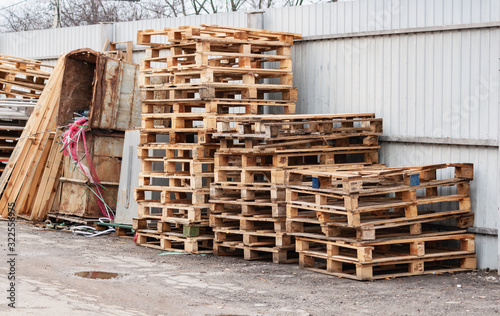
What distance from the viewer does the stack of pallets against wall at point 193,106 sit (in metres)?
11.4

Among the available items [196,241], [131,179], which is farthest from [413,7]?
[131,179]

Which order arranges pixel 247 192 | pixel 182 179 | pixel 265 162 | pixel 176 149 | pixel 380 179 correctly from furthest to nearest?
pixel 176 149, pixel 182 179, pixel 265 162, pixel 247 192, pixel 380 179

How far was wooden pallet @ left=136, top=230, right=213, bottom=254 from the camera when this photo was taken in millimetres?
11484

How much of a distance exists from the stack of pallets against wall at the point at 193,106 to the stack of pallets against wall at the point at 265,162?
15.0 inches

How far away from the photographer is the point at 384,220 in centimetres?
960

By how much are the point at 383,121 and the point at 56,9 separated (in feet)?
78.0

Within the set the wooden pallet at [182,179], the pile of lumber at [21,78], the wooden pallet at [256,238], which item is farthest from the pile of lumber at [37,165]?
the wooden pallet at [256,238]

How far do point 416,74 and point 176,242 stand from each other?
4617 mm

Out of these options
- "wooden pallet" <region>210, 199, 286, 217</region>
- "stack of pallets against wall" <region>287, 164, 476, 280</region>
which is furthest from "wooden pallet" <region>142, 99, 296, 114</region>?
"stack of pallets against wall" <region>287, 164, 476, 280</region>

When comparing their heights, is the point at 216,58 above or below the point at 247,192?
above

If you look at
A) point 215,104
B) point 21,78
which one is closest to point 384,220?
point 215,104

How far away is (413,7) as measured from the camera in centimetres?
1116

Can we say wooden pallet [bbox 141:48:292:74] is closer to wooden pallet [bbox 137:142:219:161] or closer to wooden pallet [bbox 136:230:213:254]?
wooden pallet [bbox 137:142:219:161]

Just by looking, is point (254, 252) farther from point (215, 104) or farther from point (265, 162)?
point (215, 104)
